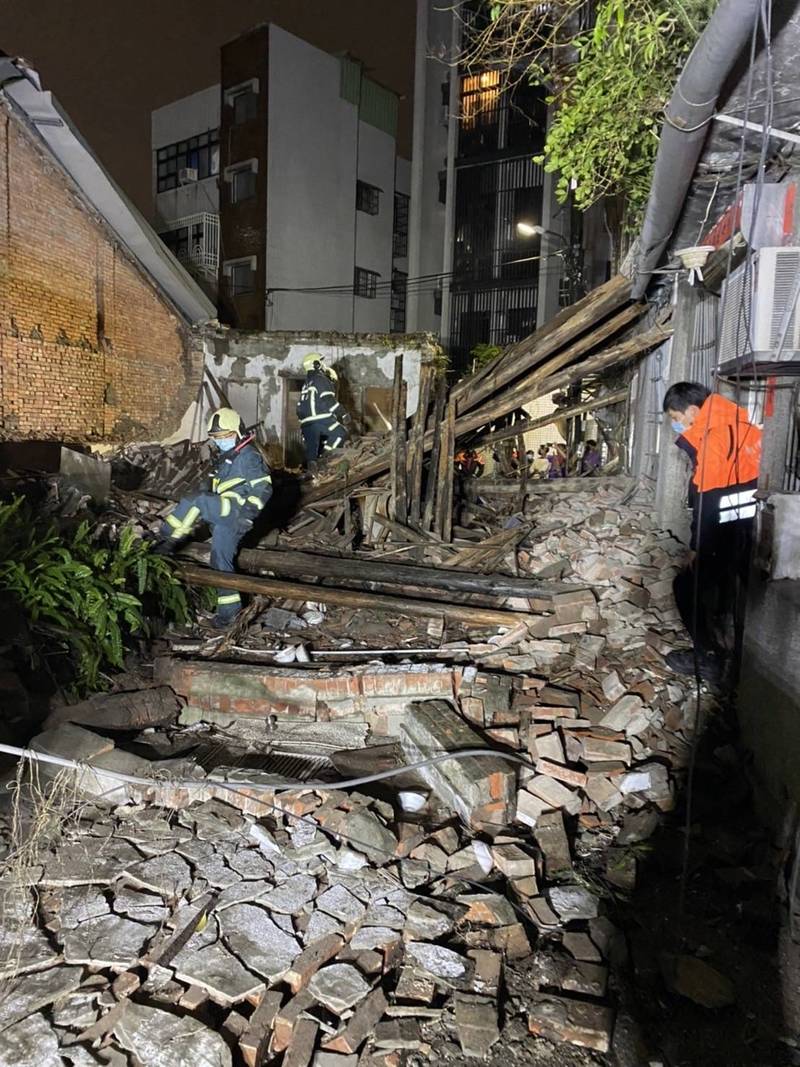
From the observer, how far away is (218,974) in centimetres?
236

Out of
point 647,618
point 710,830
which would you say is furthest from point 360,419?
point 710,830

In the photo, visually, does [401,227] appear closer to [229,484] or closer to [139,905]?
[229,484]

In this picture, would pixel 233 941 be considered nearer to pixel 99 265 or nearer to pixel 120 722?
pixel 120 722

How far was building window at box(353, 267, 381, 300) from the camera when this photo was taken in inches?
1049

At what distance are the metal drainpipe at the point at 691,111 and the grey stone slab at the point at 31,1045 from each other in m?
4.30

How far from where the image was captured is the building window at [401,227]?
29375 mm

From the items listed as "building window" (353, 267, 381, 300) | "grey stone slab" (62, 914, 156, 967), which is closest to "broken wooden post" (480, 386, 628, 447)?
"grey stone slab" (62, 914, 156, 967)

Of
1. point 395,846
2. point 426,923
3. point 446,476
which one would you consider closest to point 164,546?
point 446,476

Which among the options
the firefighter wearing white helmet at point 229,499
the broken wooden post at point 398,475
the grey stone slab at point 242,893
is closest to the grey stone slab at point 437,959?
the grey stone slab at point 242,893

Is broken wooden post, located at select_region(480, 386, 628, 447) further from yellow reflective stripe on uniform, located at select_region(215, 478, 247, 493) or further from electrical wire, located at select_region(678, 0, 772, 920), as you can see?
yellow reflective stripe on uniform, located at select_region(215, 478, 247, 493)

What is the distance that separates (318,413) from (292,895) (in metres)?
7.60

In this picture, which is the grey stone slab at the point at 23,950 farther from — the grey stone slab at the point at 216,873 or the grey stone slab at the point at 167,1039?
the grey stone slab at the point at 216,873

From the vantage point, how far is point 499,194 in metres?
28.0

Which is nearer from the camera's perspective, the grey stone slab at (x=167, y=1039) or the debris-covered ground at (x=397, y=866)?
the grey stone slab at (x=167, y=1039)
